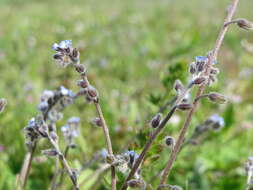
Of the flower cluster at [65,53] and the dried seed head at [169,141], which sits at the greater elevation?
the flower cluster at [65,53]

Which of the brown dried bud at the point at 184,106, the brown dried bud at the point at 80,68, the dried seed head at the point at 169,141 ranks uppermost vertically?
the brown dried bud at the point at 80,68

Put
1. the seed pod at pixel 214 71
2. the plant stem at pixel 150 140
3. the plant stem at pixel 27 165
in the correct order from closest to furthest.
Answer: the plant stem at pixel 150 140 < the seed pod at pixel 214 71 < the plant stem at pixel 27 165

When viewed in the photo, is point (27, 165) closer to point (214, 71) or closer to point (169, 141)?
point (169, 141)

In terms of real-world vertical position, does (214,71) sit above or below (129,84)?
below

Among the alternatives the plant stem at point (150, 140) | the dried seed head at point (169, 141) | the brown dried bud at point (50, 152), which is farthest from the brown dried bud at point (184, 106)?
the brown dried bud at point (50, 152)

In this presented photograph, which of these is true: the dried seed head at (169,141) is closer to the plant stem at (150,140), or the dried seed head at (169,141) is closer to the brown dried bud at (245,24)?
the plant stem at (150,140)

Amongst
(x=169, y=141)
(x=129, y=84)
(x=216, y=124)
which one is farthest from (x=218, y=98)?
(x=129, y=84)

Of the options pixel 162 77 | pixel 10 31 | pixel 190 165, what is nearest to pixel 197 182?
pixel 190 165

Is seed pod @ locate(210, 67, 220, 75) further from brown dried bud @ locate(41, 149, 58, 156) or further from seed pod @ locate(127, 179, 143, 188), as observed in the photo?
brown dried bud @ locate(41, 149, 58, 156)
